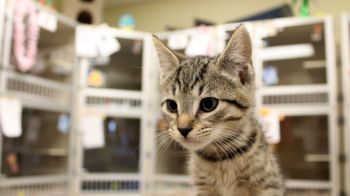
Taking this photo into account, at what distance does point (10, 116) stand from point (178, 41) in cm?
103

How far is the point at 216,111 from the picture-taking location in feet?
2.71

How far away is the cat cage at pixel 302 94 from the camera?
6.48ft

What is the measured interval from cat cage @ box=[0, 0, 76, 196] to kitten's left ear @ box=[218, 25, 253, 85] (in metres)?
1.18

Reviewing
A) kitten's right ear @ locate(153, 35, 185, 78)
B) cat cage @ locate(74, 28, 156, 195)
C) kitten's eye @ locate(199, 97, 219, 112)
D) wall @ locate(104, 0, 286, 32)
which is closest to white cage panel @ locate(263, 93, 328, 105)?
cat cage @ locate(74, 28, 156, 195)

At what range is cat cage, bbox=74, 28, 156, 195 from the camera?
2232mm

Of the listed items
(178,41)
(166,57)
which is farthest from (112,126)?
(166,57)

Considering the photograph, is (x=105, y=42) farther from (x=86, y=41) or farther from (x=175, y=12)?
(x=175, y=12)

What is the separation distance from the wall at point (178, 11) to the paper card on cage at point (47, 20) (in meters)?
0.68

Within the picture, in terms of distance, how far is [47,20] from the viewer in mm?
1969

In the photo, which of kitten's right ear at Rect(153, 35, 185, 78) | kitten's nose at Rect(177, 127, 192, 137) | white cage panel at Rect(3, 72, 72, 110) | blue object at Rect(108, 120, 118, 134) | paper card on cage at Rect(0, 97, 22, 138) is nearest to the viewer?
kitten's nose at Rect(177, 127, 192, 137)

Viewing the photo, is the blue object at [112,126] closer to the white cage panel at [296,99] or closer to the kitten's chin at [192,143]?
the white cage panel at [296,99]

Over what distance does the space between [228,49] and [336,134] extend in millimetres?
1327

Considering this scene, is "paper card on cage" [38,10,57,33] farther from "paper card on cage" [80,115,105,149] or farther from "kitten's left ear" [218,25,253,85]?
"kitten's left ear" [218,25,253,85]

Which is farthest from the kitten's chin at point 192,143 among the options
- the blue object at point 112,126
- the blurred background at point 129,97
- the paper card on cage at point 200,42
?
the blue object at point 112,126
